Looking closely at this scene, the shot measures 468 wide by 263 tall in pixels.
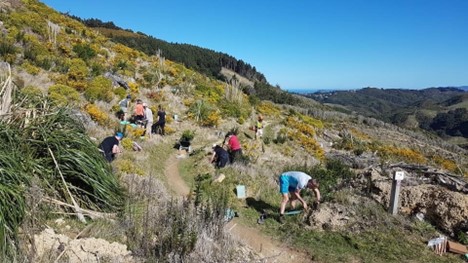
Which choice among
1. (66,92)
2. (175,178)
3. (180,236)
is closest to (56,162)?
(180,236)

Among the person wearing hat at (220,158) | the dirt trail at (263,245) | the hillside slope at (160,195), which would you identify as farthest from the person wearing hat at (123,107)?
the dirt trail at (263,245)

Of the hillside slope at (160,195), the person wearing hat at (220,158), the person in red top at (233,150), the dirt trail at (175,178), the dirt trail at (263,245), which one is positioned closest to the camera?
the hillside slope at (160,195)

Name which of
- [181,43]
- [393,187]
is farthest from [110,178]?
[181,43]

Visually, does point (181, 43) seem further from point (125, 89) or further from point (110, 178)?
point (110, 178)

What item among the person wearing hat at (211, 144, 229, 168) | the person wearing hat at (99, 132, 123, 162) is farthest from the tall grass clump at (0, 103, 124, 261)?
the person wearing hat at (211, 144, 229, 168)

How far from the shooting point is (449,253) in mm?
7035

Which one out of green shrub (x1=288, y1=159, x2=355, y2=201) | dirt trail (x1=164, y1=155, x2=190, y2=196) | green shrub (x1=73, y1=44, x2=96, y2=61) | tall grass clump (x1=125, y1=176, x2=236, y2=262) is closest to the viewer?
tall grass clump (x1=125, y1=176, x2=236, y2=262)

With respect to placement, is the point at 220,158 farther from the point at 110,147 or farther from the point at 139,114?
the point at 139,114

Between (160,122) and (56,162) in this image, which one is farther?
(160,122)

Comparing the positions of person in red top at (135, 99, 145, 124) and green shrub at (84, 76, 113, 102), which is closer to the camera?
person in red top at (135, 99, 145, 124)

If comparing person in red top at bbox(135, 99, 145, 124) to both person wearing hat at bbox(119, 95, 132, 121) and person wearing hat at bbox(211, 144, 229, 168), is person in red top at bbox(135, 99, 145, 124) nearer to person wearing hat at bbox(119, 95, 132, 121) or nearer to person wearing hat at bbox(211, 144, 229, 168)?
person wearing hat at bbox(119, 95, 132, 121)

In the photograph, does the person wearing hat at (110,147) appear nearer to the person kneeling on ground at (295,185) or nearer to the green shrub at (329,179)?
the person kneeling on ground at (295,185)

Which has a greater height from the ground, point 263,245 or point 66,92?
point 66,92

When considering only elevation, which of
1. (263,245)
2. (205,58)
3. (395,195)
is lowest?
(263,245)
